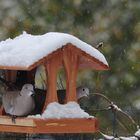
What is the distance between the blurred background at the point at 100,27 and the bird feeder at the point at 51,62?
3.66m

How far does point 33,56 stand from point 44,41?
16cm

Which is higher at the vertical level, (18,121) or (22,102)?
(22,102)

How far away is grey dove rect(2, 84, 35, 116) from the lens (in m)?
3.42

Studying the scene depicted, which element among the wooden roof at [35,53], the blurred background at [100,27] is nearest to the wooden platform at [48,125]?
the wooden roof at [35,53]

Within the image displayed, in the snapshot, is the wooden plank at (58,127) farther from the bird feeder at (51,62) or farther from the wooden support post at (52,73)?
the wooden support post at (52,73)

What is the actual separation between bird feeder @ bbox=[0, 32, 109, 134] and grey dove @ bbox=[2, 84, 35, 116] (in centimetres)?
6

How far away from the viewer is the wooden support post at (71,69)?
3.52m

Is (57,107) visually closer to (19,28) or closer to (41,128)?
(41,128)

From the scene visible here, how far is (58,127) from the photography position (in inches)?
133

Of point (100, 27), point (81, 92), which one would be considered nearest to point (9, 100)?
point (81, 92)

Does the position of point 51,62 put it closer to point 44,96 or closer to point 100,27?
point 44,96

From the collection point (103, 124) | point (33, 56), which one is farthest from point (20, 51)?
point (103, 124)

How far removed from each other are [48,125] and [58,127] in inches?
2.6

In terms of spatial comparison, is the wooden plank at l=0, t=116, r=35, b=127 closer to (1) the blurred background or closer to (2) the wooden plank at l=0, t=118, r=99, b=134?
(2) the wooden plank at l=0, t=118, r=99, b=134
